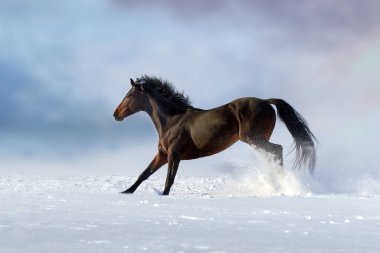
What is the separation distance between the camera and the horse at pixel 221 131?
897cm

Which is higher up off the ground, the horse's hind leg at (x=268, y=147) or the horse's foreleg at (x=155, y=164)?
the horse's hind leg at (x=268, y=147)

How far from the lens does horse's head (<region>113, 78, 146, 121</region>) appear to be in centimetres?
1015

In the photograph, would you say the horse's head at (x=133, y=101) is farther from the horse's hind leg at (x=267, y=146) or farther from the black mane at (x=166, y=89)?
the horse's hind leg at (x=267, y=146)

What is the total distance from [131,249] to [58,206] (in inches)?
106

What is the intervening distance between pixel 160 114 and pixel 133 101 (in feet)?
2.36

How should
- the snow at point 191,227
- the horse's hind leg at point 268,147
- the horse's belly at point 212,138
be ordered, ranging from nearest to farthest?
the snow at point 191,227
the horse's hind leg at point 268,147
the horse's belly at point 212,138

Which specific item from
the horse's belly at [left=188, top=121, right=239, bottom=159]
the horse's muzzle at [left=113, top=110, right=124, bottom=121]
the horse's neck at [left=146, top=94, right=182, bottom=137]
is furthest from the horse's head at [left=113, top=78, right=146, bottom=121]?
the horse's belly at [left=188, top=121, right=239, bottom=159]

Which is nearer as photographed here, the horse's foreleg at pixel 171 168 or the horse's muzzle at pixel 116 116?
the horse's foreleg at pixel 171 168

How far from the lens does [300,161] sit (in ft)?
30.1

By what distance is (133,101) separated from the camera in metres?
10.2

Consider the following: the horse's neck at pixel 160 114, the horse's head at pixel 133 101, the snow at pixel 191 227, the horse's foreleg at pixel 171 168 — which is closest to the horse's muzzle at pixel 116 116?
the horse's head at pixel 133 101

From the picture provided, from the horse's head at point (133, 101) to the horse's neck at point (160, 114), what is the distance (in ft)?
0.70

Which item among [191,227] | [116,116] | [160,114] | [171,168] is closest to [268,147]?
[171,168]

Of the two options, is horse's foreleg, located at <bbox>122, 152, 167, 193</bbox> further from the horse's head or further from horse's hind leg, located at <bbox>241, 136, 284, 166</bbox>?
horse's hind leg, located at <bbox>241, 136, 284, 166</bbox>
